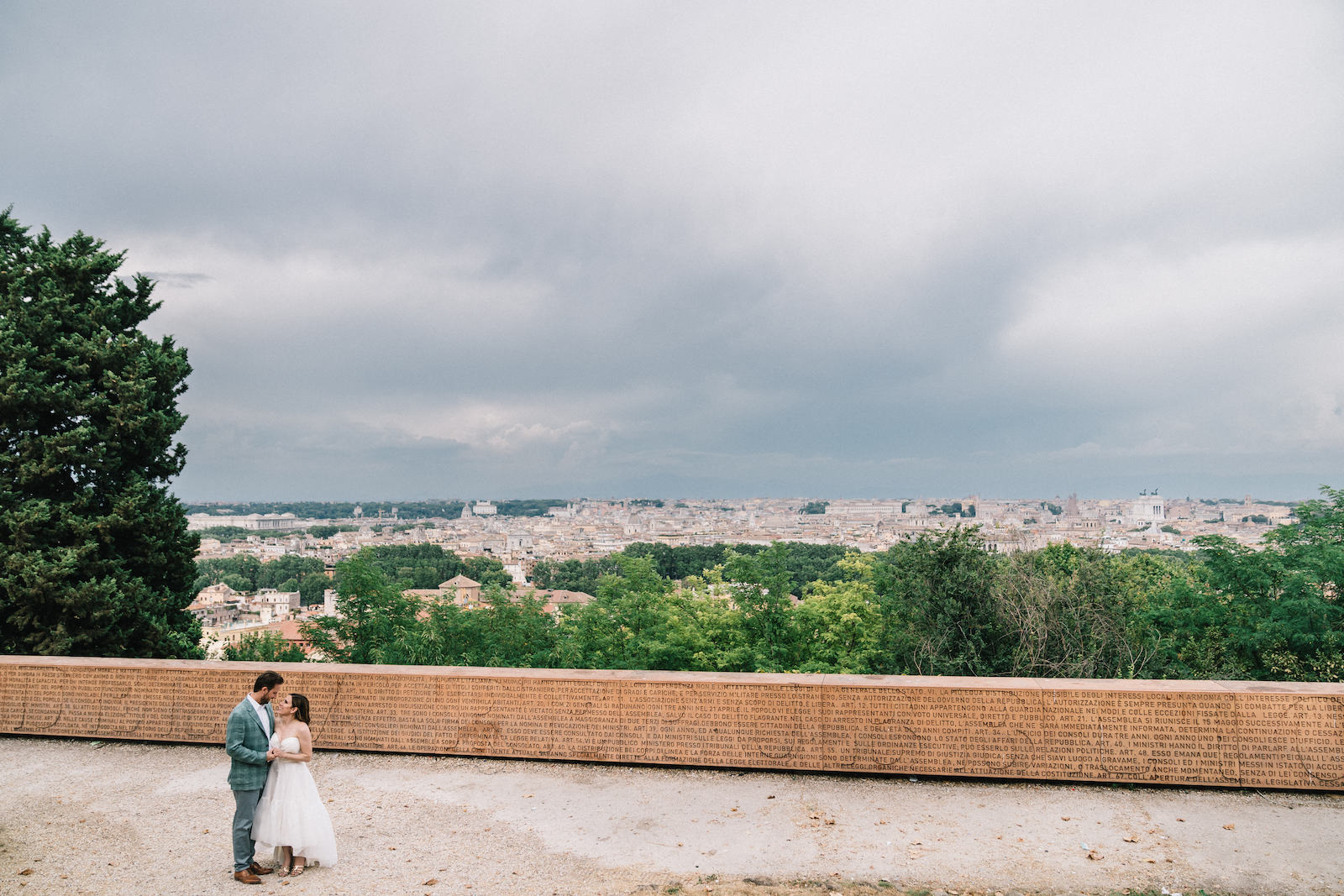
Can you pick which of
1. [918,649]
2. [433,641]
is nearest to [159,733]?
[433,641]

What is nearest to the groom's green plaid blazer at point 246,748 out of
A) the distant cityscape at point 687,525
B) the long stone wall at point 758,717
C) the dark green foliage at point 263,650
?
the long stone wall at point 758,717

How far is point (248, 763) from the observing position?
5098 mm

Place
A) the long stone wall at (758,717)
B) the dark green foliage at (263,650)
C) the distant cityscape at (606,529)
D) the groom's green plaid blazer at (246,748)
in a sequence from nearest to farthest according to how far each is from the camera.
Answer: the groom's green plaid blazer at (246,748)
the long stone wall at (758,717)
the dark green foliage at (263,650)
the distant cityscape at (606,529)

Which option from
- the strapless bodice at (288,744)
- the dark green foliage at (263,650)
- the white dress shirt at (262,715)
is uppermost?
the white dress shirt at (262,715)

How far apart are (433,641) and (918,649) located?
806cm

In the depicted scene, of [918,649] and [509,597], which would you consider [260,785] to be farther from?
[509,597]

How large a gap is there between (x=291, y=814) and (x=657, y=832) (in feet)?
8.87

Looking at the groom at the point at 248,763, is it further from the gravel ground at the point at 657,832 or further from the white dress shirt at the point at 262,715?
the gravel ground at the point at 657,832

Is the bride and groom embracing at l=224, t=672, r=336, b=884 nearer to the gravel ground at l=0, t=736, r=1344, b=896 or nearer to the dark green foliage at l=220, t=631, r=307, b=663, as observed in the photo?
the gravel ground at l=0, t=736, r=1344, b=896

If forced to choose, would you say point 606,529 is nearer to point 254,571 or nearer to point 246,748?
point 254,571

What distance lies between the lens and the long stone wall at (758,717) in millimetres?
6473

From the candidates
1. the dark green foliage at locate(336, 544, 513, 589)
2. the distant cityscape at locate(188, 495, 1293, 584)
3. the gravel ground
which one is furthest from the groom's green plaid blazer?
the distant cityscape at locate(188, 495, 1293, 584)

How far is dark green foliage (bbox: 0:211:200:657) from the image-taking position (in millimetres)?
11172

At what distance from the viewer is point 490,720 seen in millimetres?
7613
